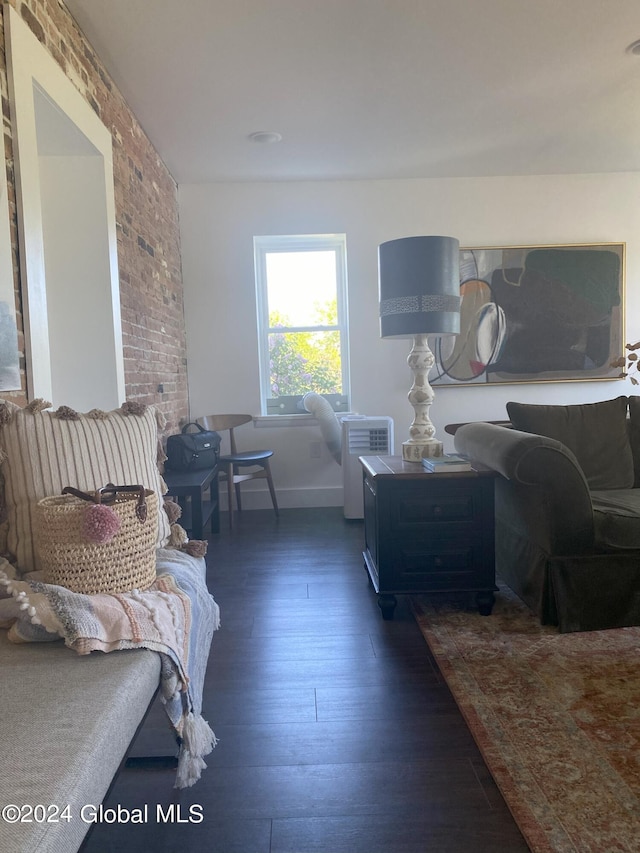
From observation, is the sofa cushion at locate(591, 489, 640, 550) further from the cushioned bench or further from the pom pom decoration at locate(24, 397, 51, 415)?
the pom pom decoration at locate(24, 397, 51, 415)

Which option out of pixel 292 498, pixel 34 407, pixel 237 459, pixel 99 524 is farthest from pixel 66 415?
pixel 292 498

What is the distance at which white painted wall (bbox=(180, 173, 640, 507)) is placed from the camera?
491 centimetres

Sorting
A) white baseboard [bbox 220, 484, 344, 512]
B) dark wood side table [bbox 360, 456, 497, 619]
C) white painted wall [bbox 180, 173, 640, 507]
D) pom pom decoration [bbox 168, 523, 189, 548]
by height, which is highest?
white painted wall [bbox 180, 173, 640, 507]

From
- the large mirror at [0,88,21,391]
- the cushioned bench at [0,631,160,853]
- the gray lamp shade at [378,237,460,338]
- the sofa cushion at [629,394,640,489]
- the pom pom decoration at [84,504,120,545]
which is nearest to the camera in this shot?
the cushioned bench at [0,631,160,853]

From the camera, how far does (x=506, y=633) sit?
2438 mm

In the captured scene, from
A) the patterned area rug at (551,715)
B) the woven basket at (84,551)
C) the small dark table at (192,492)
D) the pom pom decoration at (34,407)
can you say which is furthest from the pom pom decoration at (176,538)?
the small dark table at (192,492)

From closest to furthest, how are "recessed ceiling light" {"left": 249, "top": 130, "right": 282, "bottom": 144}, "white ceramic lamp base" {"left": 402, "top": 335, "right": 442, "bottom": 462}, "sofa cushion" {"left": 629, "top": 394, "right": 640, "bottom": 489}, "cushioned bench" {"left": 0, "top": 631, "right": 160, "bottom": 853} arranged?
1. "cushioned bench" {"left": 0, "top": 631, "right": 160, "bottom": 853}
2. "white ceramic lamp base" {"left": 402, "top": 335, "right": 442, "bottom": 462}
3. "sofa cushion" {"left": 629, "top": 394, "right": 640, "bottom": 489}
4. "recessed ceiling light" {"left": 249, "top": 130, "right": 282, "bottom": 144}

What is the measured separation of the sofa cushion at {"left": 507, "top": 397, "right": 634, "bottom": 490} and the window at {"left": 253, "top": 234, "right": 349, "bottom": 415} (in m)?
2.31

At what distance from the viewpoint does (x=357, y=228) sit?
495 centimetres

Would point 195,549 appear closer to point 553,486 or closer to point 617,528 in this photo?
point 553,486

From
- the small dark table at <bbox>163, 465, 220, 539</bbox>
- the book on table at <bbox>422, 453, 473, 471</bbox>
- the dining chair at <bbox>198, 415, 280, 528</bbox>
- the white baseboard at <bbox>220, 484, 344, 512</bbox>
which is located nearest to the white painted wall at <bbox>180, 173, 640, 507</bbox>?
the dining chair at <bbox>198, 415, 280, 528</bbox>

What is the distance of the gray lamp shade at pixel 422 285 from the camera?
8.91ft

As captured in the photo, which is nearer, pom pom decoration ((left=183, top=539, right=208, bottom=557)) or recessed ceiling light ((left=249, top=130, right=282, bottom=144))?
pom pom decoration ((left=183, top=539, right=208, bottom=557))

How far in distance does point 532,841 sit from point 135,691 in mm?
961
